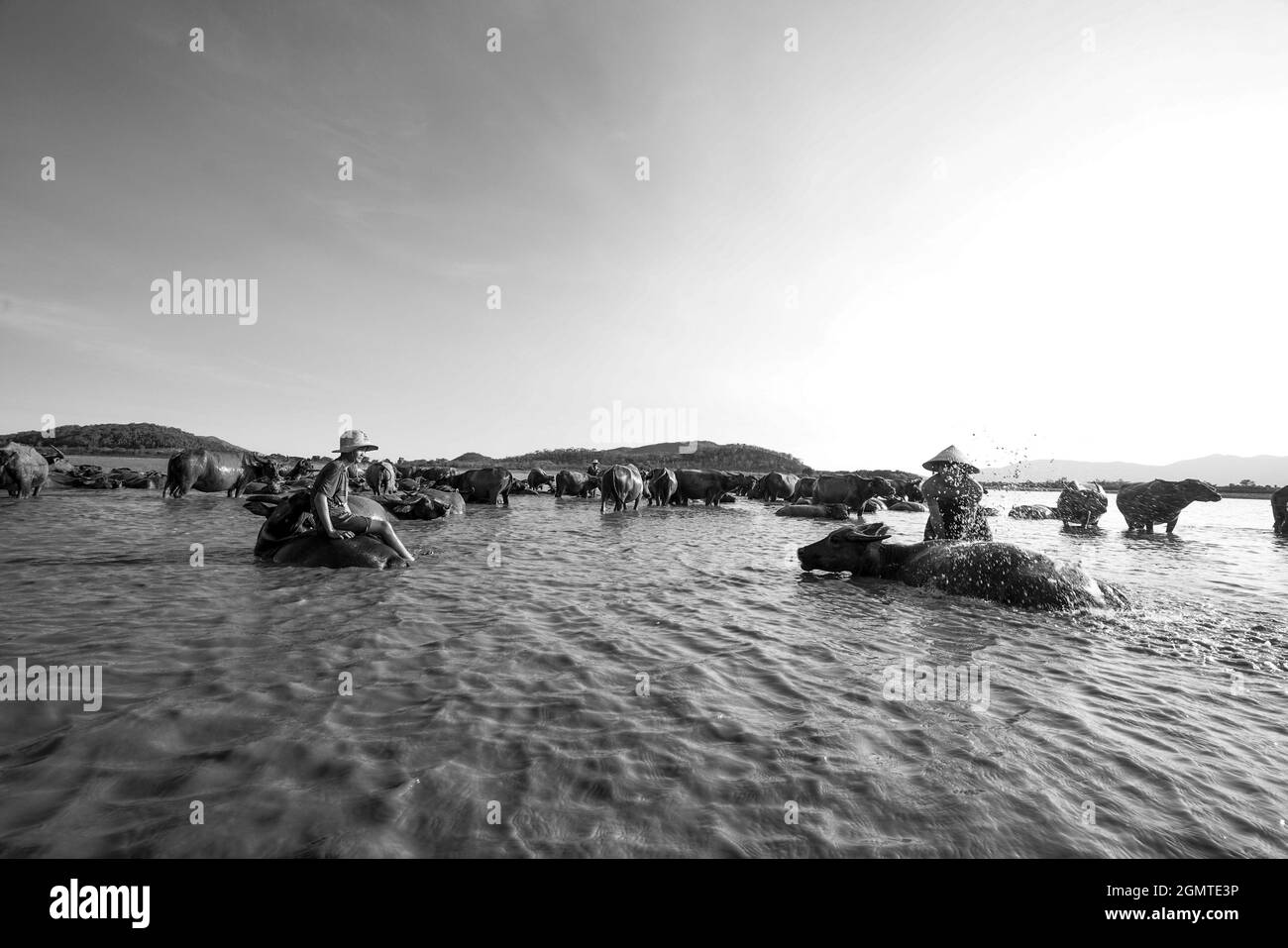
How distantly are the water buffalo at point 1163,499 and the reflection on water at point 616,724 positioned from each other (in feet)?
52.9

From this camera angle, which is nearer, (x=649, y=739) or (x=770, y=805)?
(x=770, y=805)

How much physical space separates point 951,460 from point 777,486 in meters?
26.9

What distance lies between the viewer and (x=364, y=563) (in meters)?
8.80

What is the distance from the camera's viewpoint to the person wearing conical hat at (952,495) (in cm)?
1013

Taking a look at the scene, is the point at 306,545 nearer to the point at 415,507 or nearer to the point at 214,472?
the point at 415,507

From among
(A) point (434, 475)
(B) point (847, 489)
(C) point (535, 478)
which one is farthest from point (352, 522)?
(C) point (535, 478)

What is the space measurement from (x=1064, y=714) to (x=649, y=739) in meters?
3.32
